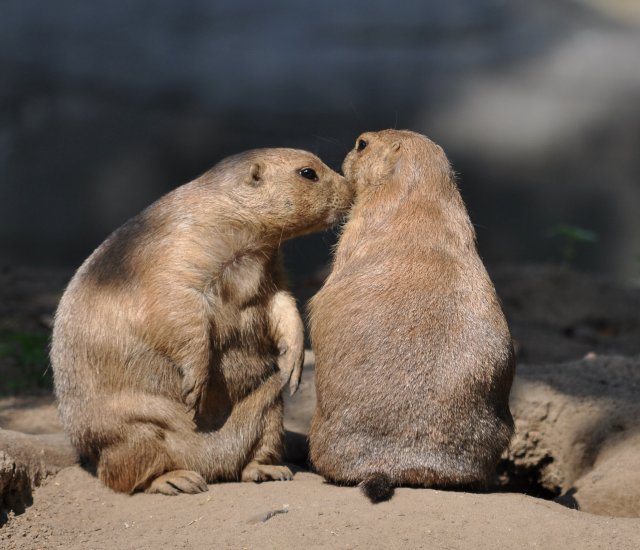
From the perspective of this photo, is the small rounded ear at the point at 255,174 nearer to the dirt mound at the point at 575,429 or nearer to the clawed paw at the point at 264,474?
the clawed paw at the point at 264,474

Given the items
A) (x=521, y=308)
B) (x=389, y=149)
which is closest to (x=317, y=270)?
(x=521, y=308)

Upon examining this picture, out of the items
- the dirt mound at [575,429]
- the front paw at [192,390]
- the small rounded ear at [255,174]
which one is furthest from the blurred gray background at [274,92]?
the front paw at [192,390]

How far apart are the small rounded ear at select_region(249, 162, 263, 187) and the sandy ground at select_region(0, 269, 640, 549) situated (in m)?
1.82

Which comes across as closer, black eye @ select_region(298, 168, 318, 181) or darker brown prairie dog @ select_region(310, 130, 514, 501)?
darker brown prairie dog @ select_region(310, 130, 514, 501)

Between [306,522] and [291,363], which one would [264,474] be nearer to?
[291,363]

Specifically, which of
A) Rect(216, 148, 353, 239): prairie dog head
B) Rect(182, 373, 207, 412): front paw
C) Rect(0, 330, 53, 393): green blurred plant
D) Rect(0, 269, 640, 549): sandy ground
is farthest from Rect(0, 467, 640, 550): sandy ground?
Rect(0, 330, 53, 393): green blurred plant

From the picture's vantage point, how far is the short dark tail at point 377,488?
4.71 m

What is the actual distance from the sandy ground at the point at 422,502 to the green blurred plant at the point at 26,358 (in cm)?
13

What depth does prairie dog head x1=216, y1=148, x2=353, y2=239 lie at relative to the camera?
18.6ft

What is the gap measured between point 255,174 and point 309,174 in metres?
0.34

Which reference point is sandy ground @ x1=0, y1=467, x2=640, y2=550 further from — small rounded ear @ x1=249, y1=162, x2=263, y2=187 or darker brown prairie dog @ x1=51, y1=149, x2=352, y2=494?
small rounded ear @ x1=249, y1=162, x2=263, y2=187

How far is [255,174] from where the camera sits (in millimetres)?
5715

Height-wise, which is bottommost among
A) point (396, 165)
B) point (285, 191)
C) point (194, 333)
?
point (194, 333)

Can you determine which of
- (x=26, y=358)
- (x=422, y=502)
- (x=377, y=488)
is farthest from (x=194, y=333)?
(x=26, y=358)
